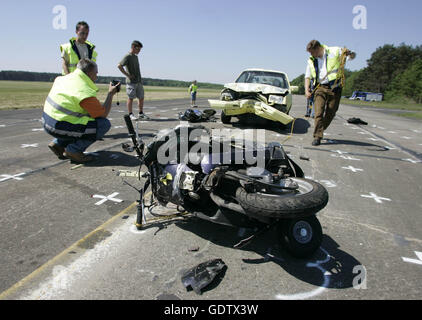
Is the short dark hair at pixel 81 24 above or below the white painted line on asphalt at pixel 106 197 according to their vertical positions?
above

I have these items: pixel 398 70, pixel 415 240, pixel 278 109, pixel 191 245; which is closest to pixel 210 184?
pixel 191 245

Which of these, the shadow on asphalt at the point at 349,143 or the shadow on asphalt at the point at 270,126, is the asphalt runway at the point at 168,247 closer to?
the shadow on asphalt at the point at 349,143

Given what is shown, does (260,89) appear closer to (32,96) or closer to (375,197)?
(375,197)

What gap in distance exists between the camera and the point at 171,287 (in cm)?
202

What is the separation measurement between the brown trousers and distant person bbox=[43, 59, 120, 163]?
479cm

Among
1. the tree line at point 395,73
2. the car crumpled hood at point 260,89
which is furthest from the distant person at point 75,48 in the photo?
the tree line at point 395,73

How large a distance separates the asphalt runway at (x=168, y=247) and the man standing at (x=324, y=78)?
9.29 ft

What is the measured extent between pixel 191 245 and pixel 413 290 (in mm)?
1733

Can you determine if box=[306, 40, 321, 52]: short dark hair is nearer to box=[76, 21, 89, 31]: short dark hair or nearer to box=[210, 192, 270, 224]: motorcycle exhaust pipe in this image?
box=[76, 21, 89, 31]: short dark hair

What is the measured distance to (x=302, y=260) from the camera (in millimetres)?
2373

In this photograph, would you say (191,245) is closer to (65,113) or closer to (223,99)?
(65,113)

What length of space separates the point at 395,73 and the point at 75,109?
9349 cm

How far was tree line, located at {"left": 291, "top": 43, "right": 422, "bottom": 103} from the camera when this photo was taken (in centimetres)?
6475

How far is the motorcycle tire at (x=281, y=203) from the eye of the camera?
2023 mm
